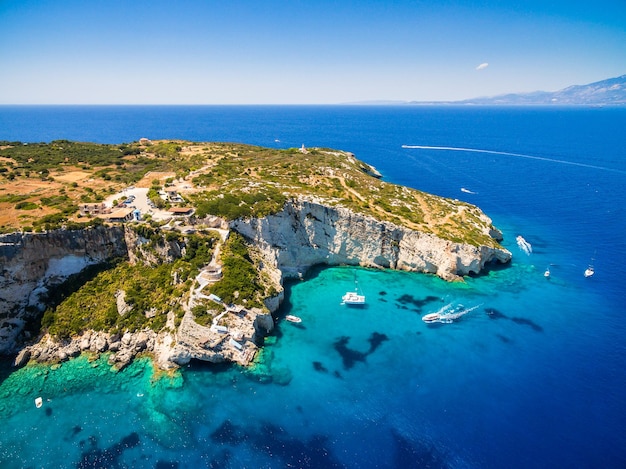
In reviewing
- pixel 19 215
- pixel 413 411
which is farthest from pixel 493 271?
pixel 19 215

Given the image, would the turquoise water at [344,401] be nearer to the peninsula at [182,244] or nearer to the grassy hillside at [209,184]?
the peninsula at [182,244]

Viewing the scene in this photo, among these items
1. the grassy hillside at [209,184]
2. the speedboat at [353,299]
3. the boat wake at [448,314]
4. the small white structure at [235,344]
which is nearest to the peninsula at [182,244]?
the small white structure at [235,344]

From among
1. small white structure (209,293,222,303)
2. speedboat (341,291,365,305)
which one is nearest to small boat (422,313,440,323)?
speedboat (341,291,365,305)

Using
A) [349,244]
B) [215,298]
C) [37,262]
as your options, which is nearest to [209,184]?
[349,244]

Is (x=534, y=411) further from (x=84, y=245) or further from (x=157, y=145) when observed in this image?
(x=157, y=145)

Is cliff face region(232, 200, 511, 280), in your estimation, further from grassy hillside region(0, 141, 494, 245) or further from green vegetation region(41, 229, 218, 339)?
green vegetation region(41, 229, 218, 339)

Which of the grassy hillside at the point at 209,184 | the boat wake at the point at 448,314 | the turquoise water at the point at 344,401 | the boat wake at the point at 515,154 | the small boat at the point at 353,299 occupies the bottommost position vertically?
the turquoise water at the point at 344,401
